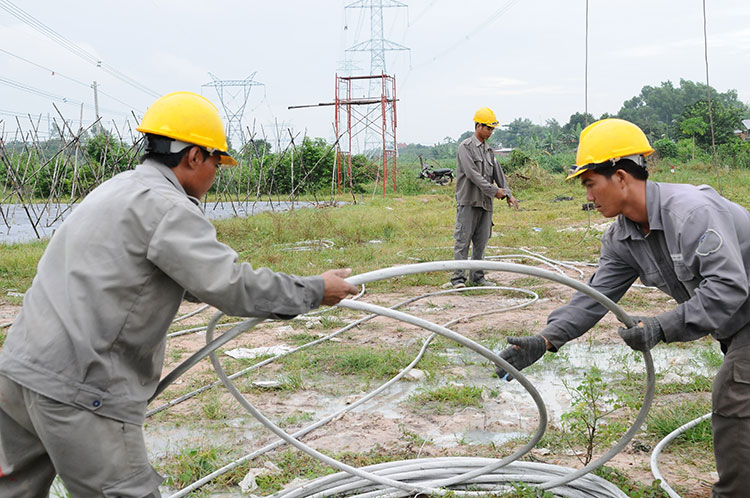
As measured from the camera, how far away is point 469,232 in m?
7.54

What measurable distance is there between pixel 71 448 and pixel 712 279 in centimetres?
207

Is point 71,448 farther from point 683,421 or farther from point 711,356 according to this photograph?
point 711,356

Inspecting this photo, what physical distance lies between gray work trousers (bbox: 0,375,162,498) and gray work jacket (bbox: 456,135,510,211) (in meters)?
5.79

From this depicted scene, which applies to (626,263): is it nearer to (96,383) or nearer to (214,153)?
(214,153)

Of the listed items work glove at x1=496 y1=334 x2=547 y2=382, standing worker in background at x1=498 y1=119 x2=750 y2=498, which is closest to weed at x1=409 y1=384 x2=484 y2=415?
work glove at x1=496 y1=334 x2=547 y2=382

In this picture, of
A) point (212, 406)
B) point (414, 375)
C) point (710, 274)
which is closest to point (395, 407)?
point (414, 375)

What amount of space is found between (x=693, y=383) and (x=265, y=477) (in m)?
2.82

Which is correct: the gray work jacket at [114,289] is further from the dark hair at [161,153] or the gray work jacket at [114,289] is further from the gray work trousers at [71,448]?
the dark hair at [161,153]

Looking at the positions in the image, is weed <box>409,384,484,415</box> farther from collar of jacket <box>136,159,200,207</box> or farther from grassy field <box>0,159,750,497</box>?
collar of jacket <box>136,159,200,207</box>

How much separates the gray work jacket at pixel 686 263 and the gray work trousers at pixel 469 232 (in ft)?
15.2

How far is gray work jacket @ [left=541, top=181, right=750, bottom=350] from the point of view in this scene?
2180 millimetres

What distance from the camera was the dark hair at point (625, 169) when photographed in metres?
2.48

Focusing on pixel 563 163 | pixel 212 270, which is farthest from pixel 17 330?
pixel 563 163

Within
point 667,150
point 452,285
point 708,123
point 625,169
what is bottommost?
point 452,285
